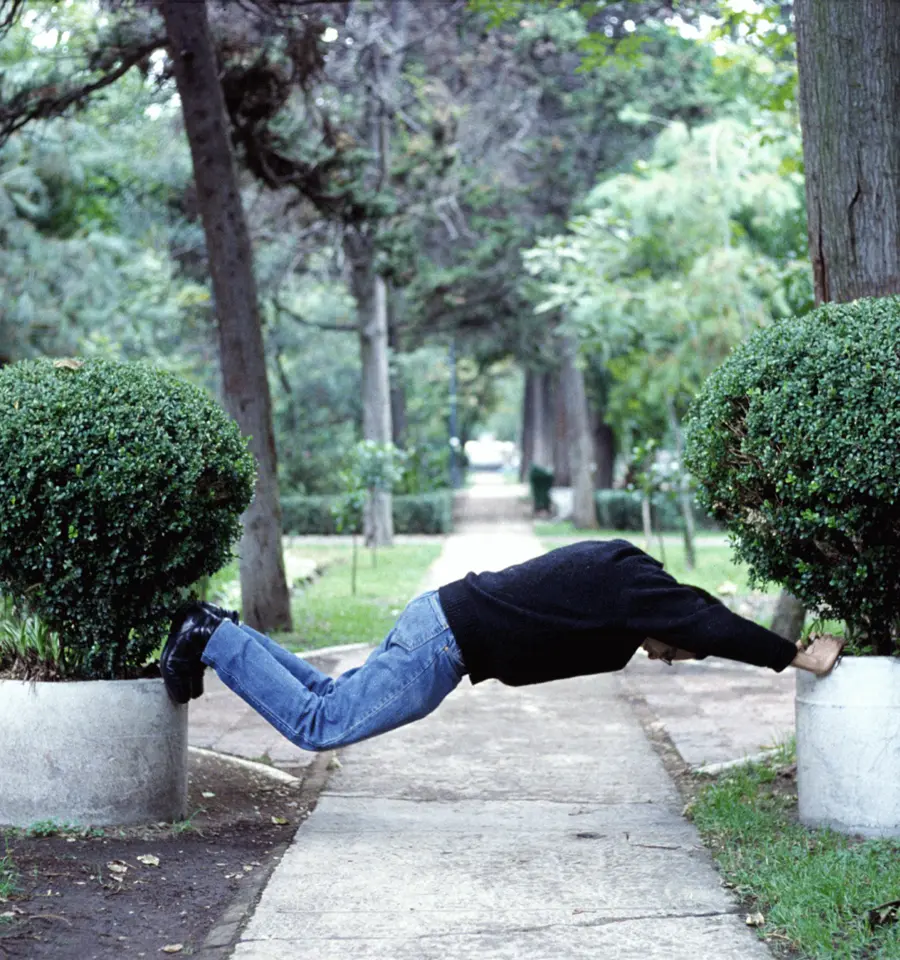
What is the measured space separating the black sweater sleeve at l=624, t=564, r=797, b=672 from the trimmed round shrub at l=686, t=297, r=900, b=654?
0.49 m

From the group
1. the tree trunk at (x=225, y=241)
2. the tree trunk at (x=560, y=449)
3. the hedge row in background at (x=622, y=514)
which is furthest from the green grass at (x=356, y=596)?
the tree trunk at (x=560, y=449)

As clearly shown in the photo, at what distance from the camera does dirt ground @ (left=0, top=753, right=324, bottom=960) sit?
3939mm

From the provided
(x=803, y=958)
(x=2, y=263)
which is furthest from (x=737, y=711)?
(x=2, y=263)

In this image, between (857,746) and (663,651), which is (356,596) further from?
(857,746)

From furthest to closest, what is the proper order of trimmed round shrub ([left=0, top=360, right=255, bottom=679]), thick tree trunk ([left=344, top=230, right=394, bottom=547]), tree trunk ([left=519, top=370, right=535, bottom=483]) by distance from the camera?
tree trunk ([left=519, top=370, right=535, bottom=483]), thick tree trunk ([left=344, top=230, right=394, bottom=547]), trimmed round shrub ([left=0, top=360, right=255, bottom=679])

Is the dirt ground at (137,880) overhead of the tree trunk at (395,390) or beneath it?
beneath

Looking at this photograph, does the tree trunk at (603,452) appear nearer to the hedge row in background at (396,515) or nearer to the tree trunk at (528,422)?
the hedge row in background at (396,515)

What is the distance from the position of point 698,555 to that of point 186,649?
18.9m

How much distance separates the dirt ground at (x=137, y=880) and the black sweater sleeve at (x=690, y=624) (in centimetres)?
167

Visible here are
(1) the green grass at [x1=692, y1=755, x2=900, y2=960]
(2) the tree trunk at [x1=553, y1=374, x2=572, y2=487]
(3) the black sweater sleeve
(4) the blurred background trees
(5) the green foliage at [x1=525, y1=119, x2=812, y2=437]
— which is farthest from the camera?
(2) the tree trunk at [x1=553, y1=374, x2=572, y2=487]

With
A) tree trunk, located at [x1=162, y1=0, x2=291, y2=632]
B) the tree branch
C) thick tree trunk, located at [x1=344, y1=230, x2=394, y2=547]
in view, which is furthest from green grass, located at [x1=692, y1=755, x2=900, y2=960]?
thick tree trunk, located at [x1=344, y1=230, x2=394, y2=547]

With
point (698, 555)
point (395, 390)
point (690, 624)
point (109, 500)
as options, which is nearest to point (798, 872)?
point (690, 624)

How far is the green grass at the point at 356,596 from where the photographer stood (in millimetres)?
12141

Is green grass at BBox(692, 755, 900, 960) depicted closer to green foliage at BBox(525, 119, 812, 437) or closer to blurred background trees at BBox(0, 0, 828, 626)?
blurred background trees at BBox(0, 0, 828, 626)
